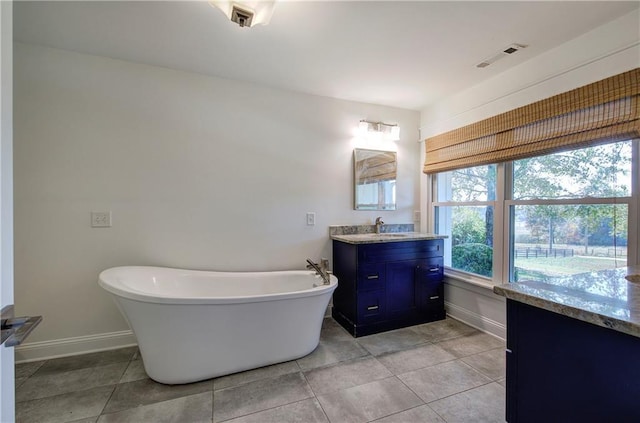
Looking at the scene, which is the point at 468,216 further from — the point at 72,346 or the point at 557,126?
the point at 72,346

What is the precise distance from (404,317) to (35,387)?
2783 millimetres

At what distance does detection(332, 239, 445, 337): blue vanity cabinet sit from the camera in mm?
2445

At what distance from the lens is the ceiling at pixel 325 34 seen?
64.4 inches

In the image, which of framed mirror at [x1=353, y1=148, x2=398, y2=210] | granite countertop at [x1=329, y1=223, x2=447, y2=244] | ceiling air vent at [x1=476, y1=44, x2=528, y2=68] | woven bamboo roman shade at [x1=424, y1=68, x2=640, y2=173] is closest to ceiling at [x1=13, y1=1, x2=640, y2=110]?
ceiling air vent at [x1=476, y1=44, x2=528, y2=68]

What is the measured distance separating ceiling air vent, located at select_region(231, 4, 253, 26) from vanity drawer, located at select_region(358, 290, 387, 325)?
86.0 inches

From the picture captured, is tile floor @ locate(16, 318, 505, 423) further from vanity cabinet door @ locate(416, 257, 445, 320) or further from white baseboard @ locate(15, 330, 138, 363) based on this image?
vanity cabinet door @ locate(416, 257, 445, 320)

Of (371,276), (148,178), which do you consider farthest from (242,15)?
(371,276)

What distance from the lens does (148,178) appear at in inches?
90.4

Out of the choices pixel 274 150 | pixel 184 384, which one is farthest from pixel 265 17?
pixel 184 384

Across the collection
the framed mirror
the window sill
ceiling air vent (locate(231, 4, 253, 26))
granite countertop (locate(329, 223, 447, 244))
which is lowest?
the window sill

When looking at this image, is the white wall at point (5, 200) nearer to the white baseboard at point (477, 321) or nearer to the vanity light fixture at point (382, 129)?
the vanity light fixture at point (382, 129)

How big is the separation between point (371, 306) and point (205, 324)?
1427 mm

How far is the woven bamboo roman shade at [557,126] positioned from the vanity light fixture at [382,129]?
0.58 metres

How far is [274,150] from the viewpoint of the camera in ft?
8.79
